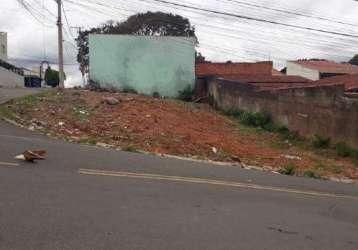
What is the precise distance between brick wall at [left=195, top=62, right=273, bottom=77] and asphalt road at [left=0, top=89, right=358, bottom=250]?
87.7 feet

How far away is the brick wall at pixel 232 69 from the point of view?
40219 mm

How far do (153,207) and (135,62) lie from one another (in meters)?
29.2

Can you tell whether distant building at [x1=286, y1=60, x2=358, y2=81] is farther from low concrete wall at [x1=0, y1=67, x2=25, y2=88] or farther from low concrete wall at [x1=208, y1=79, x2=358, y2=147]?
low concrete wall at [x1=0, y1=67, x2=25, y2=88]

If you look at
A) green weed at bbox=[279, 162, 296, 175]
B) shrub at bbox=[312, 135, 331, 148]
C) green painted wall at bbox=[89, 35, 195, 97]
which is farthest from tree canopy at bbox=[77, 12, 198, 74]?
green weed at bbox=[279, 162, 296, 175]

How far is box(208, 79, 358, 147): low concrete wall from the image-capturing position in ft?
72.1

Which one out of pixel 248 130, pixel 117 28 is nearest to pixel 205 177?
pixel 248 130

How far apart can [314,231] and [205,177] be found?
15.2ft

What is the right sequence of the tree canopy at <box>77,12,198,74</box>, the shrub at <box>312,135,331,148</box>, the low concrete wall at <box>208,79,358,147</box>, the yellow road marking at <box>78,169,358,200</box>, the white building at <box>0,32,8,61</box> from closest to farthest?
the yellow road marking at <box>78,169,358,200</box> < the low concrete wall at <box>208,79,358,147</box> < the shrub at <box>312,135,331,148</box> < the tree canopy at <box>77,12,198,74</box> < the white building at <box>0,32,8,61</box>

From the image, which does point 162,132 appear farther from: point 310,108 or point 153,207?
point 153,207

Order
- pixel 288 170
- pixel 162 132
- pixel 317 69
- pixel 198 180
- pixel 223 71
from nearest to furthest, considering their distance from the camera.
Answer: pixel 198 180 < pixel 288 170 < pixel 162 132 < pixel 223 71 < pixel 317 69

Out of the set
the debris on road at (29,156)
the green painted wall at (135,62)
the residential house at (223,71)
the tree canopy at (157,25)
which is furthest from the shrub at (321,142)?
the tree canopy at (157,25)

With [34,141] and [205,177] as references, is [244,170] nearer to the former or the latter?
[205,177]

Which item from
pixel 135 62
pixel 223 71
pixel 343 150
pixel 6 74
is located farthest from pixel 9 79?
pixel 343 150

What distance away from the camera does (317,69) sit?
1960 inches
